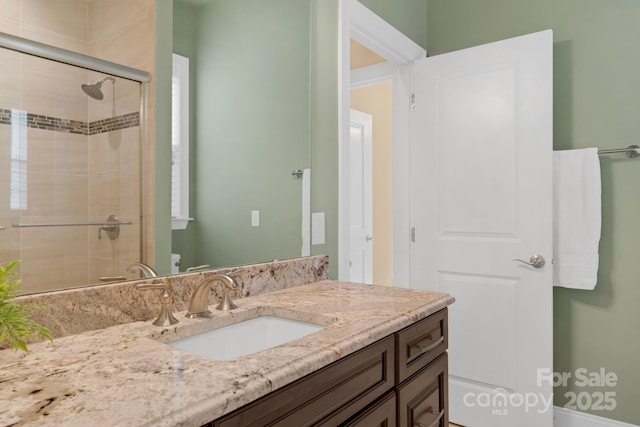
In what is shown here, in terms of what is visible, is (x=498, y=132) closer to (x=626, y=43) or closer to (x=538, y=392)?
(x=626, y=43)

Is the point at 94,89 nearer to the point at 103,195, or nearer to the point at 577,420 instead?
the point at 103,195

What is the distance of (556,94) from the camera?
2.27 metres

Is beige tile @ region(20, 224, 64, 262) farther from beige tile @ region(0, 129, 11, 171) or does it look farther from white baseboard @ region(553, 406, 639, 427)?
white baseboard @ region(553, 406, 639, 427)

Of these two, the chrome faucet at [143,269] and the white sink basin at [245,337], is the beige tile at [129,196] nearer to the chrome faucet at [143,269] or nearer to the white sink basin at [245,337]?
the chrome faucet at [143,269]

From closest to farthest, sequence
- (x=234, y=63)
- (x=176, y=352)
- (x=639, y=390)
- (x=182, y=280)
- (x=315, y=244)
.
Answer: (x=176, y=352), (x=182, y=280), (x=234, y=63), (x=315, y=244), (x=639, y=390)

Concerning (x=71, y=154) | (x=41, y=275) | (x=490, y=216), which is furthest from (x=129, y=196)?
(x=490, y=216)

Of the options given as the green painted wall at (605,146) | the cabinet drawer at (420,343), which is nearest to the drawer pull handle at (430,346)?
the cabinet drawer at (420,343)

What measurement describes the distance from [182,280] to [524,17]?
2379 mm

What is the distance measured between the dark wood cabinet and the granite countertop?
34 millimetres

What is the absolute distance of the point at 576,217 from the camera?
211cm

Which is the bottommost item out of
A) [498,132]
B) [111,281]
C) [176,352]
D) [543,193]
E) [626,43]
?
[176,352]

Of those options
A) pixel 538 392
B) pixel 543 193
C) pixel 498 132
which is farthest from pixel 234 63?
pixel 538 392

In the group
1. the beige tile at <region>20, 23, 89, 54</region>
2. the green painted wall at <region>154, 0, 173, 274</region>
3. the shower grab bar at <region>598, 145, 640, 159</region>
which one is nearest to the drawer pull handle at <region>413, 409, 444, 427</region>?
the green painted wall at <region>154, 0, 173, 274</region>

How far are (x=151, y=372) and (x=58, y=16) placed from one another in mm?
854
